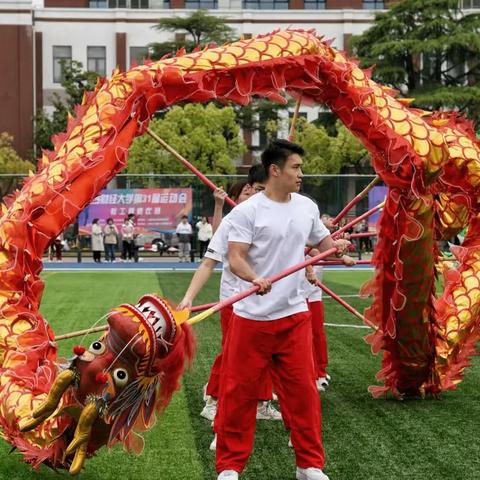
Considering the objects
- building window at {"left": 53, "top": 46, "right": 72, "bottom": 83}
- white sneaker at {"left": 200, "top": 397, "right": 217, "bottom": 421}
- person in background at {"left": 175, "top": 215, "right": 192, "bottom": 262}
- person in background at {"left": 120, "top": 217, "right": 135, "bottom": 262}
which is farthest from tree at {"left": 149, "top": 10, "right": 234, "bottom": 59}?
white sneaker at {"left": 200, "top": 397, "right": 217, "bottom": 421}

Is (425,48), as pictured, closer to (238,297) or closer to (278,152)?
(278,152)

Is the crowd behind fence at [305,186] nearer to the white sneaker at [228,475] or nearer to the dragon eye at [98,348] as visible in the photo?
the white sneaker at [228,475]

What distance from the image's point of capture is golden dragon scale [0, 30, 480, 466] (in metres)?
5.35

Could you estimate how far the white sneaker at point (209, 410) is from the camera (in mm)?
6332

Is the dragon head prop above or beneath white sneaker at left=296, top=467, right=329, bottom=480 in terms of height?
above

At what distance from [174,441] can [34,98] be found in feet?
137

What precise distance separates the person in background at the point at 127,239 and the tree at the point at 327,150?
11.8m

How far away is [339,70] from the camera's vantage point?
638cm

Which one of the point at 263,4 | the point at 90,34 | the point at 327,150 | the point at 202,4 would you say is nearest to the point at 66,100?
the point at 90,34

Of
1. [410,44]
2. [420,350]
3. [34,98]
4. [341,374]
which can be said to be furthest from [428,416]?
[34,98]

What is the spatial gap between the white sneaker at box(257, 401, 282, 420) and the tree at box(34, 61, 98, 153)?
116 feet

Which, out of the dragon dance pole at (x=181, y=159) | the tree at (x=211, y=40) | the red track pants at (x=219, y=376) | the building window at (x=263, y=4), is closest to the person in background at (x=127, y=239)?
the tree at (x=211, y=40)

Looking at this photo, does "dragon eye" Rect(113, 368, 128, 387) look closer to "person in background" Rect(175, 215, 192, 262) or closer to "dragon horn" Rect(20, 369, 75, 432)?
"dragon horn" Rect(20, 369, 75, 432)

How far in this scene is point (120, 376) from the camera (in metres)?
4.22
